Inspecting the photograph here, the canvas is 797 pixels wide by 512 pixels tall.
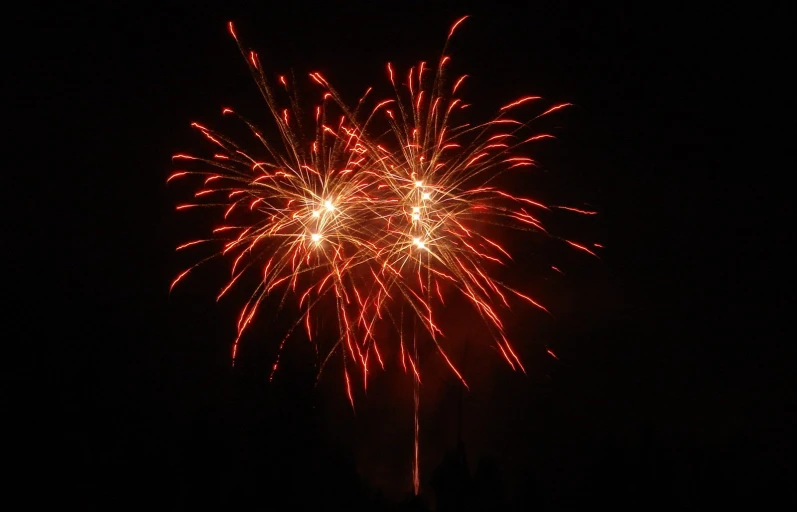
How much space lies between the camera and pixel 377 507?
15359 millimetres

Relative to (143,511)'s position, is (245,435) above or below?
above

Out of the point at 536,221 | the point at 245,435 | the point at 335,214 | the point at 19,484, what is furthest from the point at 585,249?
the point at 19,484

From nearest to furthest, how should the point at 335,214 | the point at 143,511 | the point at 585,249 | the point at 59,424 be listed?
the point at 335,214 → the point at 585,249 → the point at 143,511 → the point at 59,424

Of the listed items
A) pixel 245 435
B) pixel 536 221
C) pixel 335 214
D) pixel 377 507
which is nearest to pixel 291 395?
pixel 245 435

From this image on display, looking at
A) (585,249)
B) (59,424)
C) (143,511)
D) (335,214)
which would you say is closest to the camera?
(335,214)

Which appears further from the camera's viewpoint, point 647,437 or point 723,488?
point 647,437

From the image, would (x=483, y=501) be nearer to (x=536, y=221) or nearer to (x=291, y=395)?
(x=291, y=395)

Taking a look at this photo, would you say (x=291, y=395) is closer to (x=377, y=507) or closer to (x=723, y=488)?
(x=377, y=507)

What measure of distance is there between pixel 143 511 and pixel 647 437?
1001 centimetres

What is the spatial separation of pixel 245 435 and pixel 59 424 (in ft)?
12.0

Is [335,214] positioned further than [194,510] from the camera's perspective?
No

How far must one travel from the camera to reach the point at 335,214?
11.8 m

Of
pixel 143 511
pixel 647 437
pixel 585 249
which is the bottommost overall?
pixel 143 511

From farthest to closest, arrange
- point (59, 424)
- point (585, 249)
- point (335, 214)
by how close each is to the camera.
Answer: point (59, 424)
point (585, 249)
point (335, 214)
